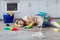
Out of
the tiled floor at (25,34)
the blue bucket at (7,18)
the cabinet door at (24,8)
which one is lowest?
the tiled floor at (25,34)

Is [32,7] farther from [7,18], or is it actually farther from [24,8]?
[7,18]

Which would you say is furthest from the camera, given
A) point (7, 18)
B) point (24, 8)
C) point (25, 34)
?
point (24, 8)

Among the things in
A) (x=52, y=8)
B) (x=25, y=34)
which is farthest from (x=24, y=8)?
(x=25, y=34)

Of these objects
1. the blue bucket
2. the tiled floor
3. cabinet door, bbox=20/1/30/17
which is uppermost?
cabinet door, bbox=20/1/30/17

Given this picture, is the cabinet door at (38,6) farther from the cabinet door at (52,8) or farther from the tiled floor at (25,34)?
the tiled floor at (25,34)

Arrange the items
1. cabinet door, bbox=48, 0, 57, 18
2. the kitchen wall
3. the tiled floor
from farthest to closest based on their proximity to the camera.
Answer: cabinet door, bbox=48, 0, 57, 18 → the kitchen wall → the tiled floor

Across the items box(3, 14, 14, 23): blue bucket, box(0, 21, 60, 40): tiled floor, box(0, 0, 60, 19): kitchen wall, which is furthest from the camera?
box(0, 0, 60, 19): kitchen wall

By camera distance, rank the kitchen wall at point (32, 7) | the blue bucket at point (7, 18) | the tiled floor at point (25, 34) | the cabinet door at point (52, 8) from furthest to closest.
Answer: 1. the cabinet door at point (52, 8)
2. the kitchen wall at point (32, 7)
3. the blue bucket at point (7, 18)
4. the tiled floor at point (25, 34)

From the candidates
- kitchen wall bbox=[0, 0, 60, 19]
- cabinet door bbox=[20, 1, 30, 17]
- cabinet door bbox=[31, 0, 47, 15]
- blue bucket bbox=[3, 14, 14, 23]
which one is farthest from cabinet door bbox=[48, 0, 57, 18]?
blue bucket bbox=[3, 14, 14, 23]

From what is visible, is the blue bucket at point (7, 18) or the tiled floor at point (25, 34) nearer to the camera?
the tiled floor at point (25, 34)

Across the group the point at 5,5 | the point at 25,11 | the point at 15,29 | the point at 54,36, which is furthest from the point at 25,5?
the point at 54,36

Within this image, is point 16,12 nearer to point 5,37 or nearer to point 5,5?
point 5,5

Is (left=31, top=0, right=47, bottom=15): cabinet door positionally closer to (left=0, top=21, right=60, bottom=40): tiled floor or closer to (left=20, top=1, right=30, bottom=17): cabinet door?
(left=20, top=1, right=30, bottom=17): cabinet door

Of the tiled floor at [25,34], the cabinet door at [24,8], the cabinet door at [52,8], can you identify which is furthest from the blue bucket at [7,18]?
the cabinet door at [52,8]
